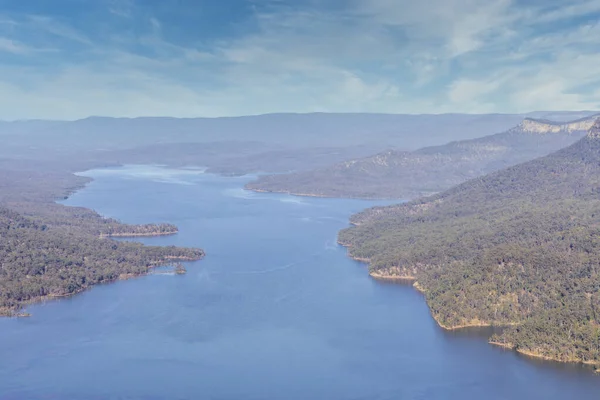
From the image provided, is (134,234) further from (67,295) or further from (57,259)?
(67,295)

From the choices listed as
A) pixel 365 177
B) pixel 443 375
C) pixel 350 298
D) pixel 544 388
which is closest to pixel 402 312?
pixel 350 298

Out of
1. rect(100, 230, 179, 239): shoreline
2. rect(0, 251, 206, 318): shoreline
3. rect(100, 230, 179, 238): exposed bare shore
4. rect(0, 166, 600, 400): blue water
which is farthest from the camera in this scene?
rect(100, 230, 179, 238): exposed bare shore

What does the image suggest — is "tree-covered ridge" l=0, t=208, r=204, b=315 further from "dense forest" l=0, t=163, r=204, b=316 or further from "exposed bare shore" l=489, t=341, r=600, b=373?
"exposed bare shore" l=489, t=341, r=600, b=373

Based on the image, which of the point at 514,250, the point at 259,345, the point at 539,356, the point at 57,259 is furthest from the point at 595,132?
the point at 57,259

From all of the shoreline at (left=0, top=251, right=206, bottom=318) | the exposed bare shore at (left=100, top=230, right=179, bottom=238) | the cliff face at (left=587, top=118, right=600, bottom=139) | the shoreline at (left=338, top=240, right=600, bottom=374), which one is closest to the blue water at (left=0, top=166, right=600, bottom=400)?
the shoreline at (left=338, top=240, right=600, bottom=374)

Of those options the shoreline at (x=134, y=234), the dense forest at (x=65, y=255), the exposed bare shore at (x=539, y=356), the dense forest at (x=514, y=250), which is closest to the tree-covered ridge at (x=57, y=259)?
the dense forest at (x=65, y=255)

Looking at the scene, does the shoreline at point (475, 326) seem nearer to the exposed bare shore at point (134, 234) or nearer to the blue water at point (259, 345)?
the blue water at point (259, 345)

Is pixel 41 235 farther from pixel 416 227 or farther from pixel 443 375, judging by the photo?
pixel 443 375
